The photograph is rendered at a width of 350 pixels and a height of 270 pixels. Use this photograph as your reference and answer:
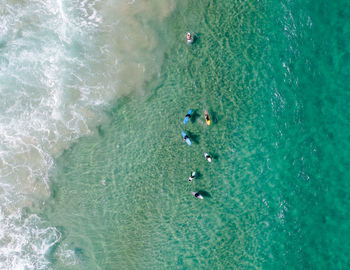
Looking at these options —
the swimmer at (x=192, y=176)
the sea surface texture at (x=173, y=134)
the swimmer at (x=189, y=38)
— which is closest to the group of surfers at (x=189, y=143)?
the swimmer at (x=192, y=176)

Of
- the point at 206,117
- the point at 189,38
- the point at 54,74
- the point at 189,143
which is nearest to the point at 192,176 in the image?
the point at 189,143

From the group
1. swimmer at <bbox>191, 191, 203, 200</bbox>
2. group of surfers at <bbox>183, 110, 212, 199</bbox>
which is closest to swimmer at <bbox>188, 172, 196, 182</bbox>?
group of surfers at <bbox>183, 110, 212, 199</bbox>

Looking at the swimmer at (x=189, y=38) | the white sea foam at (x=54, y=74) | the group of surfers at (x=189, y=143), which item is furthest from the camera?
the group of surfers at (x=189, y=143)

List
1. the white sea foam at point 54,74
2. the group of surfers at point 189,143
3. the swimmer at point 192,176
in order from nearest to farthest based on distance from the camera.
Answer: the white sea foam at point 54,74, the group of surfers at point 189,143, the swimmer at point 192,176

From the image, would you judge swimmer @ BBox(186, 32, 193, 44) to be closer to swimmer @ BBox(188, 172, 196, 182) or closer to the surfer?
the surfer

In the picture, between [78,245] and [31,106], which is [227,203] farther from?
[31,106]

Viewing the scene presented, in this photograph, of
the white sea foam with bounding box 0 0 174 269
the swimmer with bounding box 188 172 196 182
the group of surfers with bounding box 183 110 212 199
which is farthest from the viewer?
the swimmer with bounding box 188 172 196 182

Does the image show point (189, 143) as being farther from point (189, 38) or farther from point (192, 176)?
point (189, 38)

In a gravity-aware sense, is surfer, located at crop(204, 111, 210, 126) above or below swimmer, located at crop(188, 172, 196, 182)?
above

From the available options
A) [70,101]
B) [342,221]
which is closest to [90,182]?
Result: [70,101]

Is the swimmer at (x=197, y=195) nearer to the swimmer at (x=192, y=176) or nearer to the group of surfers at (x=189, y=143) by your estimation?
the group of surfers at (x=189, y=143)
